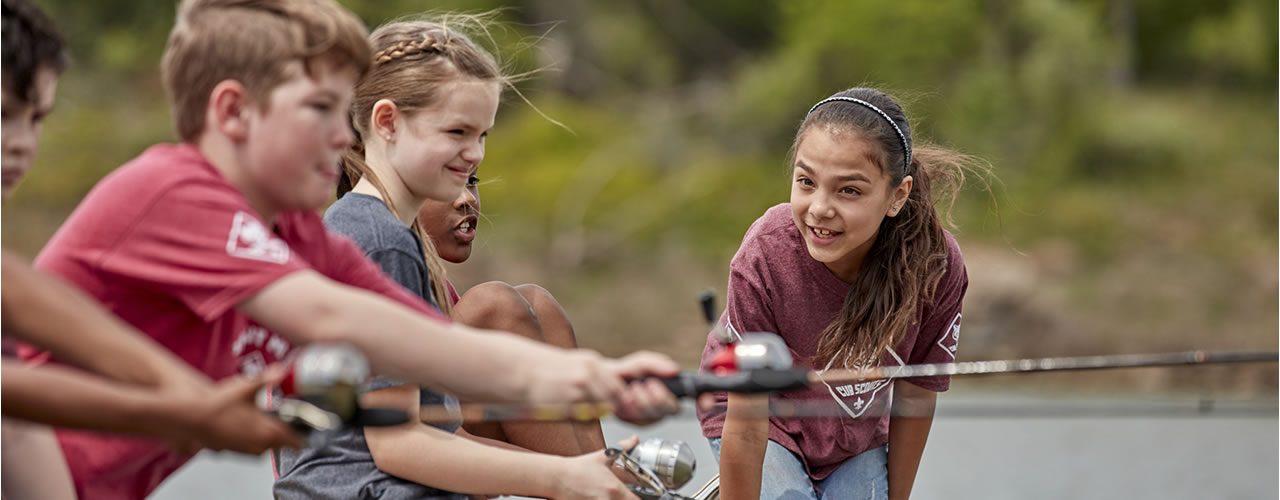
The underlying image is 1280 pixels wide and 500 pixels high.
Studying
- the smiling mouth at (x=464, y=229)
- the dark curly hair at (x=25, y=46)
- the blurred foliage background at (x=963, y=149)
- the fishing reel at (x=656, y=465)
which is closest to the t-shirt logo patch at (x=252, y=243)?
the dark curly hair at (x=25, y=46)

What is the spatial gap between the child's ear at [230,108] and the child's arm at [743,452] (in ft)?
5.00

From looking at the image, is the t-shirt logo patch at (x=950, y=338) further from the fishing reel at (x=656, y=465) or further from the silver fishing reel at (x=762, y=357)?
the silver fishing reel at (x=762, y=357)

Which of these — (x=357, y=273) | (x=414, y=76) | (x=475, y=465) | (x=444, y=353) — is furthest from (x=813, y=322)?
(x=444, y=353)

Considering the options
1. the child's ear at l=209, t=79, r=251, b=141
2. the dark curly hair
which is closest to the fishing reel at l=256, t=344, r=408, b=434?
the child's ear at l=209, t=79, r=251, b=141

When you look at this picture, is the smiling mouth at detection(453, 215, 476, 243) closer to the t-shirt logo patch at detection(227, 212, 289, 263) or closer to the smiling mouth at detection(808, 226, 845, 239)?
the smiling mouth at detection(808, 226, 845, 239)

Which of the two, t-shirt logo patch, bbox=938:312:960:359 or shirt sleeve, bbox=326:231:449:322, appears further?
t-shirt logo patch, bbox=938:312:960:359

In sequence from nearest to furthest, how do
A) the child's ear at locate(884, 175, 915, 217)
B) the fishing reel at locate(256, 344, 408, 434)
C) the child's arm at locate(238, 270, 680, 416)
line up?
the fishing reel at locate(256, 344, 408, 434) < the child's arm at locate(238, 270, 680, 416) < the child's ear at locate(884, 175, 915, 217)

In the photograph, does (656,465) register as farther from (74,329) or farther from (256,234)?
(74,329)

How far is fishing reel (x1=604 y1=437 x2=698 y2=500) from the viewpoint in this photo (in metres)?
2.82

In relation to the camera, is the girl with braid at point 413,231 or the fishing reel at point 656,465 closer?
the girl with braid at point 413,231

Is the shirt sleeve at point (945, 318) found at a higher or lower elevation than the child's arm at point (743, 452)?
higher

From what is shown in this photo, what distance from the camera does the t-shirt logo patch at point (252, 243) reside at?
1.86 metres

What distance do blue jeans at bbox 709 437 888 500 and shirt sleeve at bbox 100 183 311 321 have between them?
5.89 ft

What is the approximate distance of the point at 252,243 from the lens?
1.87m
